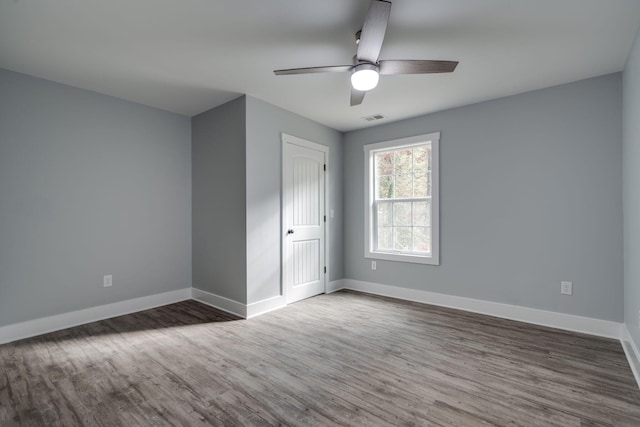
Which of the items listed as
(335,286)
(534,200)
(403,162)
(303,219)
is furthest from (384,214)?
(534,200)

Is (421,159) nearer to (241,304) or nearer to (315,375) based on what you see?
(241,304)

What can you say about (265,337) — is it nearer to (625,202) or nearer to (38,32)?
(38,32)

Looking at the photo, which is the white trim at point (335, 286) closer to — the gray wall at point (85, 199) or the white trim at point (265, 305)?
the white trim at point (265, 305)

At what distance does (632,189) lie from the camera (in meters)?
2.49

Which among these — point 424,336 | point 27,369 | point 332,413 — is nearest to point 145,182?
point 27,369

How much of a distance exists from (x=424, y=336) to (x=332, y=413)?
58.1 inches

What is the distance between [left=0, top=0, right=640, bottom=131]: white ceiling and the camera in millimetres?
2066

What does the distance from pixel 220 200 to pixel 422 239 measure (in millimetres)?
2761

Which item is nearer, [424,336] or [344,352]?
[344,352]

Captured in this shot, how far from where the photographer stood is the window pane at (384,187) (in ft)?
15.1

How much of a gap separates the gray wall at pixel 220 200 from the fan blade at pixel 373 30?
185cm

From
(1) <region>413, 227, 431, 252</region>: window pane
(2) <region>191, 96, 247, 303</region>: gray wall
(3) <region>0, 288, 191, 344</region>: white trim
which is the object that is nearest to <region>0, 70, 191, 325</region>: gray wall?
(3) <region>0, 288, 191, 344</region>: white trim

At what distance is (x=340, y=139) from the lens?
502 cm

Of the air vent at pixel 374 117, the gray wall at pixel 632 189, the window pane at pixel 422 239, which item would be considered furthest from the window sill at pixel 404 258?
the air vent at pixel 374 117
